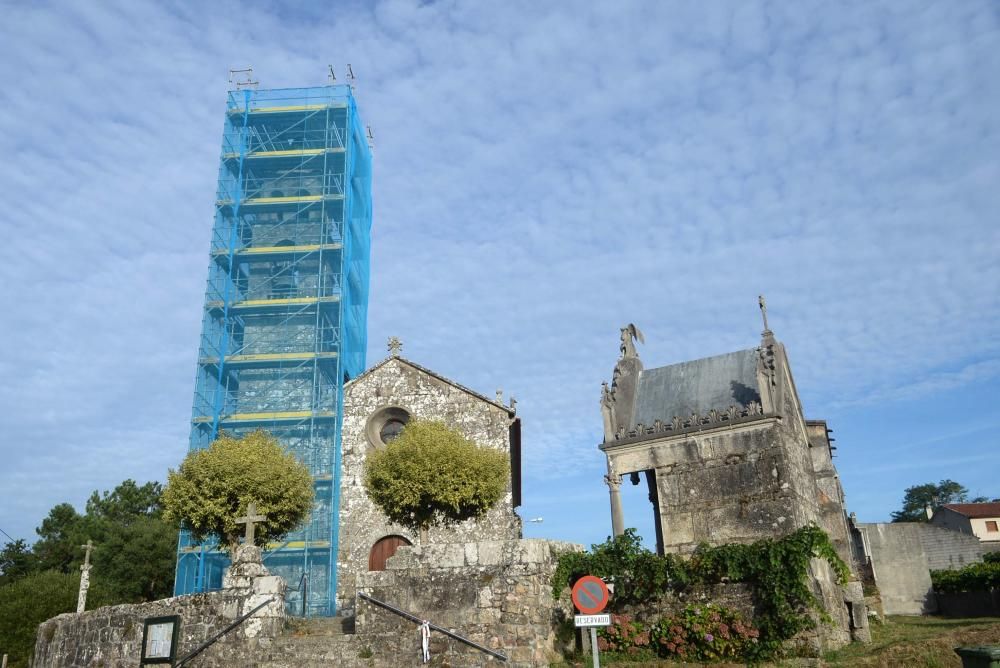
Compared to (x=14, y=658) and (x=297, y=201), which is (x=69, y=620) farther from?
(x=297, y=201)

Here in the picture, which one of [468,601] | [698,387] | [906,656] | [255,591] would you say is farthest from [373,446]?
[906,656]

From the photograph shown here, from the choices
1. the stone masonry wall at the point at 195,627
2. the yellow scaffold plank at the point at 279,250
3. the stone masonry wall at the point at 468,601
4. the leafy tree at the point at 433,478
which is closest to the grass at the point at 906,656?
the stone masonry wall at the point at 468,601

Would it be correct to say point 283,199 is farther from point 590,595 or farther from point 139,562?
point 590,595

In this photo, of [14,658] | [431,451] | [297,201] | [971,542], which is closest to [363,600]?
[431,451]

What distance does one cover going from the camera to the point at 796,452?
21531mm

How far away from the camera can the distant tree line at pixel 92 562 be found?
94.6 feet

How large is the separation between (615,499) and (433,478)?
537 cm

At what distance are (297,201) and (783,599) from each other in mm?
28248

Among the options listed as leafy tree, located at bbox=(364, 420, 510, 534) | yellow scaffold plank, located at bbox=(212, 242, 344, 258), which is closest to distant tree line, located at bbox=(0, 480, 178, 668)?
leafy tree, located at bbox=(364, 420, 510, 534)

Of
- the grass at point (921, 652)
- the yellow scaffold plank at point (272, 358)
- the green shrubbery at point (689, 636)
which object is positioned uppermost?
the yellow scaffold plank at point (272, 358)

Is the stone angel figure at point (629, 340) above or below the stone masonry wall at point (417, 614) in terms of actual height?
above

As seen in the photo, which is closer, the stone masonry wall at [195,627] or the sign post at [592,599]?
the sign post at [592,599]

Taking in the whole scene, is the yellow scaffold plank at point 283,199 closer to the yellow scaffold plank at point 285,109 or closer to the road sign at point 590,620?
the yellow scaffold plank at point 285,109

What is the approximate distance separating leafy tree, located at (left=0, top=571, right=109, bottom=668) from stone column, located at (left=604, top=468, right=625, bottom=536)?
21239 millimetres
